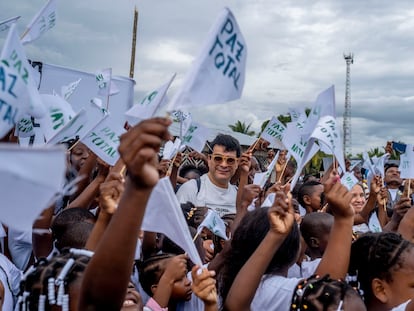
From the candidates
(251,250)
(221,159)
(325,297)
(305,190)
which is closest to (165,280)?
(251,250)

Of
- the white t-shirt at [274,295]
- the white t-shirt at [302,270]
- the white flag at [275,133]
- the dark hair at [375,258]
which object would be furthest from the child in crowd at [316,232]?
the white flag at [275,133]

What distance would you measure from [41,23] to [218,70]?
6.39 feet

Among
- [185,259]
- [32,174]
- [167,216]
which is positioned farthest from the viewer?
[185,259]

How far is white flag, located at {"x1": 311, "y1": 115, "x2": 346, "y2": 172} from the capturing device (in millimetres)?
2887

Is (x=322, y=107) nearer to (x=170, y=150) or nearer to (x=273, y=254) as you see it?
(x=273, y=254)

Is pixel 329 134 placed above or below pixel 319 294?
above

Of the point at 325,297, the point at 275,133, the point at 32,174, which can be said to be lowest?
the point at 325,297

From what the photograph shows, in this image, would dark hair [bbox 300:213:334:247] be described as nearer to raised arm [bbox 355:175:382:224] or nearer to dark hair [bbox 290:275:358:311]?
dark hair [bbox 290:275:358:311]

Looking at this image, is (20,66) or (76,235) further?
(76,235)

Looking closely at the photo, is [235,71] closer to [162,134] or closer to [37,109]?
[162,134]

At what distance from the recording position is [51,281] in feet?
7.04

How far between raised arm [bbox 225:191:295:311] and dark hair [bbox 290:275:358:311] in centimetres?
20

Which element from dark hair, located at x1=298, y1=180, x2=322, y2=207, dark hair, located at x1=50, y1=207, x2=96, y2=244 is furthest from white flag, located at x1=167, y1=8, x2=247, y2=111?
dark hair, located at x1=298, y1=180, x2=322, y2=207

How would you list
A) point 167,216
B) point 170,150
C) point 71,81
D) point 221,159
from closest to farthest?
point 167,216
point 170,150
point 221,159
point 71,81
